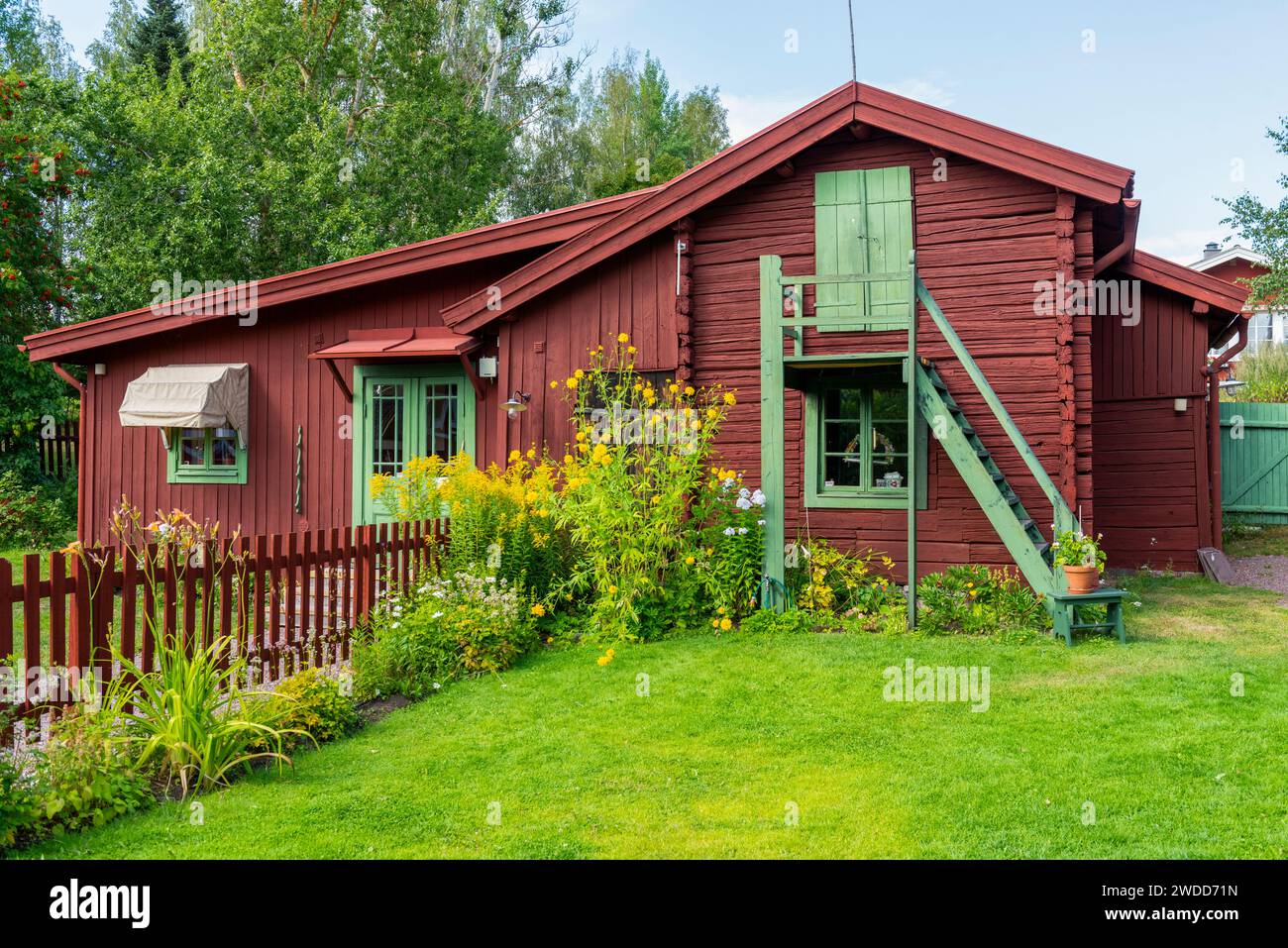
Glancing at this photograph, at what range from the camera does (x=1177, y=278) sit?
10945mm

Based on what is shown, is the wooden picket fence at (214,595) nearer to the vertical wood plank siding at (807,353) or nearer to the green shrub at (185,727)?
the green shrub at (185,727)

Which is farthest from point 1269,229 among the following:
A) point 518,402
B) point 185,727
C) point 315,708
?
point 185,727

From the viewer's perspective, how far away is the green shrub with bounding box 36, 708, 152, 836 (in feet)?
13.3

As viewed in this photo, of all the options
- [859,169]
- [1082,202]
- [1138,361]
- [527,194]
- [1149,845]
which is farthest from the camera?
[527,194]

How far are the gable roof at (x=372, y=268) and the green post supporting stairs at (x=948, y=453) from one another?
10.5 feet

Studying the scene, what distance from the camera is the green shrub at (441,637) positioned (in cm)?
646

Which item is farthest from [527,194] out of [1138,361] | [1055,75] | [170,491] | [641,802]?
[641,802]

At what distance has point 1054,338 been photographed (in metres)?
8.95

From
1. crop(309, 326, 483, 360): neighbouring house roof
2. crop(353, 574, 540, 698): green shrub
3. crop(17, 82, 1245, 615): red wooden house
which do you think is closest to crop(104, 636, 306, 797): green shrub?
crop(353, 574, 540, 698): green shrub

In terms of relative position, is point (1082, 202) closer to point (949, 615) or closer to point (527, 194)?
point (949, 615)

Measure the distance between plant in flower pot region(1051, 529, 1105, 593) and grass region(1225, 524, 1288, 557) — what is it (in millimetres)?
6944

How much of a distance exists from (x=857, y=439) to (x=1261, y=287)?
44.0ft

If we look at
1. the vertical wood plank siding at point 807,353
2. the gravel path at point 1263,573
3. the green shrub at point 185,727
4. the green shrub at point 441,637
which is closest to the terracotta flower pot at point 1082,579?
the vertical wood plank siding at point 807,353

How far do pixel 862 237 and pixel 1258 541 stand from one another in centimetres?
875
